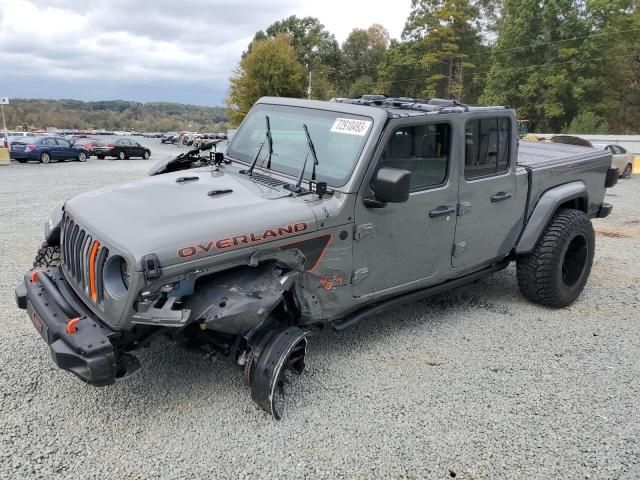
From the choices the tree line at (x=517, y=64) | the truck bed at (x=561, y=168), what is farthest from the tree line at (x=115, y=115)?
the truck bed at (x=561, y=168)

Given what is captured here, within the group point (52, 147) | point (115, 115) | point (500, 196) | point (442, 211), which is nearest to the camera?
point (442, 211)

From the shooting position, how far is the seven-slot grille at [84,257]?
2.93m

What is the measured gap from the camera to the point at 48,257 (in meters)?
4.05

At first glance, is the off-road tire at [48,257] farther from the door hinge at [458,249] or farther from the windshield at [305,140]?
the door hinge at [458,249]

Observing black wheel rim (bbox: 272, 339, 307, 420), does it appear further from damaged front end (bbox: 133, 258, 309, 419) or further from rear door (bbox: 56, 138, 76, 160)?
rear door (bbox: 56, 138, 76, 160)

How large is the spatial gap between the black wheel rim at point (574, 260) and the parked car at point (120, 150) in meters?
26.0

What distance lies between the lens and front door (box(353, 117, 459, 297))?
11.8 ft

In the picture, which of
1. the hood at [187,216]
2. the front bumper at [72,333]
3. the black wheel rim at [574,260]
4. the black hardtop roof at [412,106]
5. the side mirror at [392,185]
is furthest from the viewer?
the black wheel rim at [574,260]

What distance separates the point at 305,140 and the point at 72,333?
6.79 feet

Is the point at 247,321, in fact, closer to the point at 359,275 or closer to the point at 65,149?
the point at 359,275

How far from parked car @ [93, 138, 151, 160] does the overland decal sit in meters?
26.6

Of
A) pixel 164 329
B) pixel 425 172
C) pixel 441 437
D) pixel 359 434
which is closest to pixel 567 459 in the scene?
pixel 441 437

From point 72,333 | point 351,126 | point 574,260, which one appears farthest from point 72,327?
point 574,260

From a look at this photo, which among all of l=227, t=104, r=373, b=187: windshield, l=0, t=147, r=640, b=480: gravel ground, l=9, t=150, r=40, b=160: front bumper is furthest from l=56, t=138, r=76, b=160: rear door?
l=227, t=104, r=373, b=187: windshield
